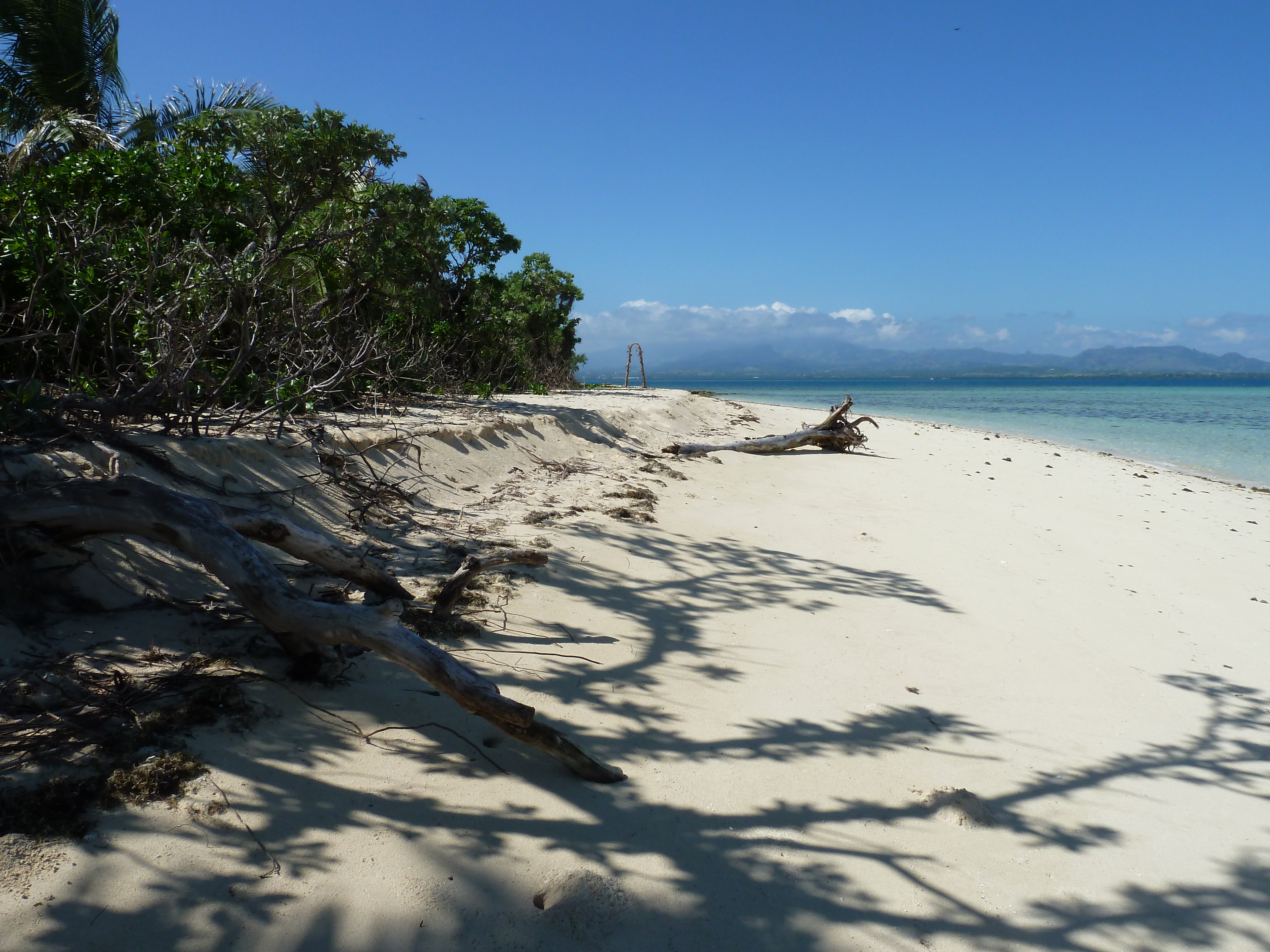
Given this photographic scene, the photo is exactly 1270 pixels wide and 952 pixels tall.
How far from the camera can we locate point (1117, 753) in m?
3.36

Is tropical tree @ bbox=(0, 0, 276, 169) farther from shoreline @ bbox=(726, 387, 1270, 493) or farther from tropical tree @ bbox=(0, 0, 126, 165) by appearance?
shoreline @ bbox=(726, 387, 1270, 493)

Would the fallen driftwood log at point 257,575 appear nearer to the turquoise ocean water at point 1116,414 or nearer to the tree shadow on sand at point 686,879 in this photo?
the tree shadow on sand at point 686,879

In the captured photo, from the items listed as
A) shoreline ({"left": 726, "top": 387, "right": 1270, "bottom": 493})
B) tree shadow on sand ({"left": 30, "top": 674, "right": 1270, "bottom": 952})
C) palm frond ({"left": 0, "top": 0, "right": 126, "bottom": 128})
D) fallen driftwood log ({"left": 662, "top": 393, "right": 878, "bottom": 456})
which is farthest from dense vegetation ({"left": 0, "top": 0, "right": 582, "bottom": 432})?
shoreline ({"left": 726, "top": 387, "right": 1270, "bottom": 493})

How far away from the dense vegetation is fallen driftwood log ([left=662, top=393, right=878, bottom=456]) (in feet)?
14.7

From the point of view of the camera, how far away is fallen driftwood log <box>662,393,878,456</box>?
1285 centimetres

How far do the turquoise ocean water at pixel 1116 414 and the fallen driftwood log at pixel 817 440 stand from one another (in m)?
7.11

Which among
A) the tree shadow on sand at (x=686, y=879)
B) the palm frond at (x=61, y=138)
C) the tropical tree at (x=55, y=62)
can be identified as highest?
the tropical tree at (x=55, y=62)

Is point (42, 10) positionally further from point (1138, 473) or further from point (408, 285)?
point (1138, 473)

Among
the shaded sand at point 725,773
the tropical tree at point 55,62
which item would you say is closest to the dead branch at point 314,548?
the shaded sand at point 725,773

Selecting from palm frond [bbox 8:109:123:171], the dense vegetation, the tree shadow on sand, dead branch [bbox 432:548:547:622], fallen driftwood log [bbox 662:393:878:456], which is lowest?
the tree shadow on sand

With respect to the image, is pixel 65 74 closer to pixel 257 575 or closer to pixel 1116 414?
pixel 257 575

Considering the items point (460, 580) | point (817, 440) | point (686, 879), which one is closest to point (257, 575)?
point (460, 580)

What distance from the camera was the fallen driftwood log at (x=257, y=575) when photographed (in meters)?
2.54

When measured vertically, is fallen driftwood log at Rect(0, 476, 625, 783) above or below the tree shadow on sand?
above
